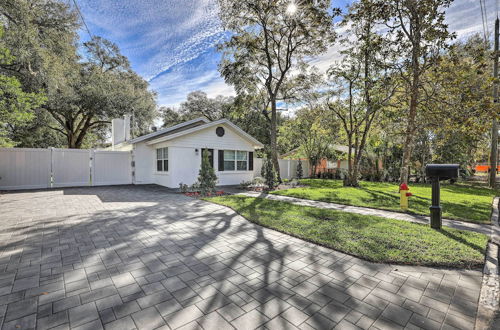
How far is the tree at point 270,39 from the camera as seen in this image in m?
11.5

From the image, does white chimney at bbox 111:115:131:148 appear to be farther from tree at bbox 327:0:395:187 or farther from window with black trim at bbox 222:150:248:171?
tree at bbox 327:0:395:187

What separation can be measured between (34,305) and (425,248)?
5.00 metres

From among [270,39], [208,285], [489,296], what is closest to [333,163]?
[270,39]

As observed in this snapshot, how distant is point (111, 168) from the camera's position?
13.0 m

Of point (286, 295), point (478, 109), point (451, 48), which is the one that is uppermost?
point (451, 48)

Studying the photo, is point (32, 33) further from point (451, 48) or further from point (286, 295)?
point (451, 48)

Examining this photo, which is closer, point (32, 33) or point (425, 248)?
point (425, 248)

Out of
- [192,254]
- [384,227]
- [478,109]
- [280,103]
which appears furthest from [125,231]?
[280,103]

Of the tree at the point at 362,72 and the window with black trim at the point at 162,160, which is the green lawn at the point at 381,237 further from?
the window with black trim at the point at 162,160

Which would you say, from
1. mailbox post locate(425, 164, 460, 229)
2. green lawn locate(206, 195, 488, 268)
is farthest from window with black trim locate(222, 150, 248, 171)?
mailbox post locate(425, 164, 460, 229)

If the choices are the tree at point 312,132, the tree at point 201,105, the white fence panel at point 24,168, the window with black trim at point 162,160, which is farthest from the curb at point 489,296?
the tree at point 201,105

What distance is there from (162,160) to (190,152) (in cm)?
178

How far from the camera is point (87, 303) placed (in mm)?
2295

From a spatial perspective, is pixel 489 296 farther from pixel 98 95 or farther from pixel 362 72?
pixel 98 95
